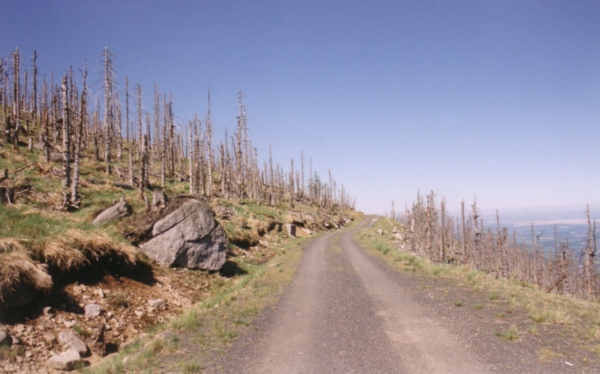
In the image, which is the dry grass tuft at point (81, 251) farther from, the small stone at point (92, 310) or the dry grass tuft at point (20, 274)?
the small stone at point (92, 310)

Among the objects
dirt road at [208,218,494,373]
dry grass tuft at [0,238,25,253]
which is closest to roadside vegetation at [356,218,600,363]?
dirt road at [208,218,494,373]

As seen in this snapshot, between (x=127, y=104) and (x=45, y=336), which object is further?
(x=127, y=104)

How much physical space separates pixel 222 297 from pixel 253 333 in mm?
3955

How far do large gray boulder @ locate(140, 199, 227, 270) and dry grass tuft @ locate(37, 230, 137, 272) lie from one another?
2112 mm

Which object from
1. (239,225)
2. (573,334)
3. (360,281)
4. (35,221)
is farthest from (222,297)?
(239,225)

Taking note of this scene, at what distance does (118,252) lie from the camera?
11.2m

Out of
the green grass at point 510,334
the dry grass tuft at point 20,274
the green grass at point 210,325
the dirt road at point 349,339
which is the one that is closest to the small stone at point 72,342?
the green grass at point 210,325

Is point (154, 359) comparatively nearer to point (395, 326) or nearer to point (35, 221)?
point (395, 326)

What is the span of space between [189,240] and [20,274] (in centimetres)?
727

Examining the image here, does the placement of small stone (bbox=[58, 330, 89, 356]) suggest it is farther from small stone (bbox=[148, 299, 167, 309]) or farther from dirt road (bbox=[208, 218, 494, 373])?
dirt road (bbox=[208, 218, 494, 373])

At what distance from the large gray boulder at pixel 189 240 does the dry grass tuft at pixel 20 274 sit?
5.56 meters

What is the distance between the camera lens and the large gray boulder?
45.9 ft

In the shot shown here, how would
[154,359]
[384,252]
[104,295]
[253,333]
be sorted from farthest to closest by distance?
[384,252]
[104,295]
[253,333]
[154,359]

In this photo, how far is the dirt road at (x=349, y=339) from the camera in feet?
18.8
